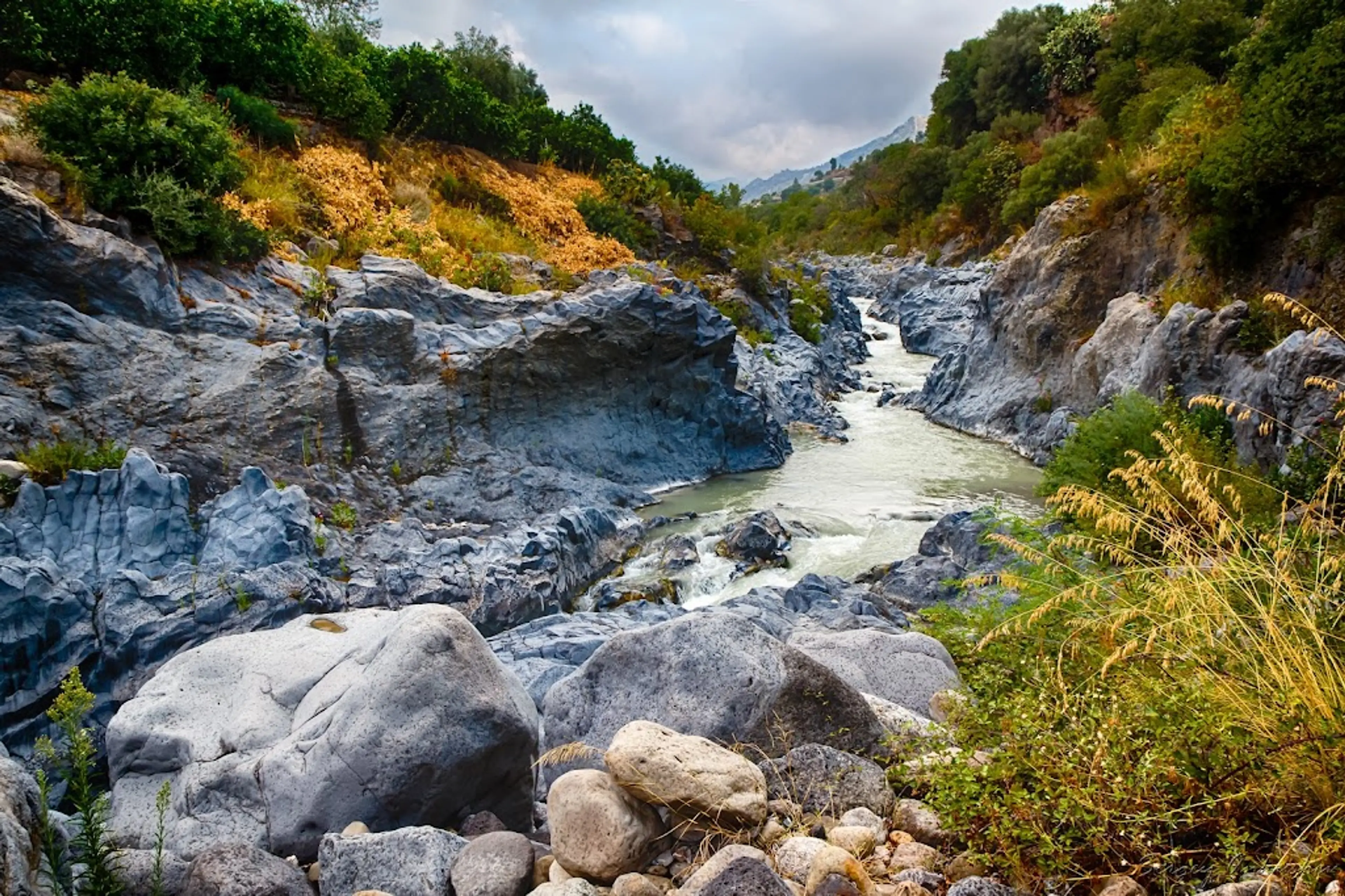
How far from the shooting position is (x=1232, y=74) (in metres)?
16.2

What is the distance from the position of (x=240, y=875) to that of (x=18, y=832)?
810mm

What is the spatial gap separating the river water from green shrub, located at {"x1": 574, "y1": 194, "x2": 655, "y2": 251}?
804cm

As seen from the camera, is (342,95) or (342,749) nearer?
(342,749)

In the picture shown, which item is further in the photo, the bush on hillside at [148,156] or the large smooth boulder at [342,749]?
the bush on hillside at [148,156]

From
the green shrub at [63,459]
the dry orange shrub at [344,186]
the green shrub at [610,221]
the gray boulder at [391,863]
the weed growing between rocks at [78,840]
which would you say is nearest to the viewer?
the weed growing between rocks at [78,840]

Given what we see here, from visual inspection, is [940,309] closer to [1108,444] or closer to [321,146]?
[1108,444]

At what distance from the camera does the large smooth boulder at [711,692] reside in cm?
405

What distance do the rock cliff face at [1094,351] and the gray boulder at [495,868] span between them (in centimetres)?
1228

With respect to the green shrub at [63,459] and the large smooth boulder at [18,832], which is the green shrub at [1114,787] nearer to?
the large smooth boulder at [18,832]

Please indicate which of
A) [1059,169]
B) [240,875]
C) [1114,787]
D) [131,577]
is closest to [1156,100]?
[1059,169]

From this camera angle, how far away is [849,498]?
15.7m

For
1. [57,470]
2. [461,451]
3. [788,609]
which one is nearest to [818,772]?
[788,609]

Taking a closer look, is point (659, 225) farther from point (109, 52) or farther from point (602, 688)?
point (602, 688)

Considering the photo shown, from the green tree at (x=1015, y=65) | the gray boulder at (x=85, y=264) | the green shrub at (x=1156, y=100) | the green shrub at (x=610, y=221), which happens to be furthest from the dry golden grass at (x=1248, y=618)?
the green tree at (x=1015, y=65)
